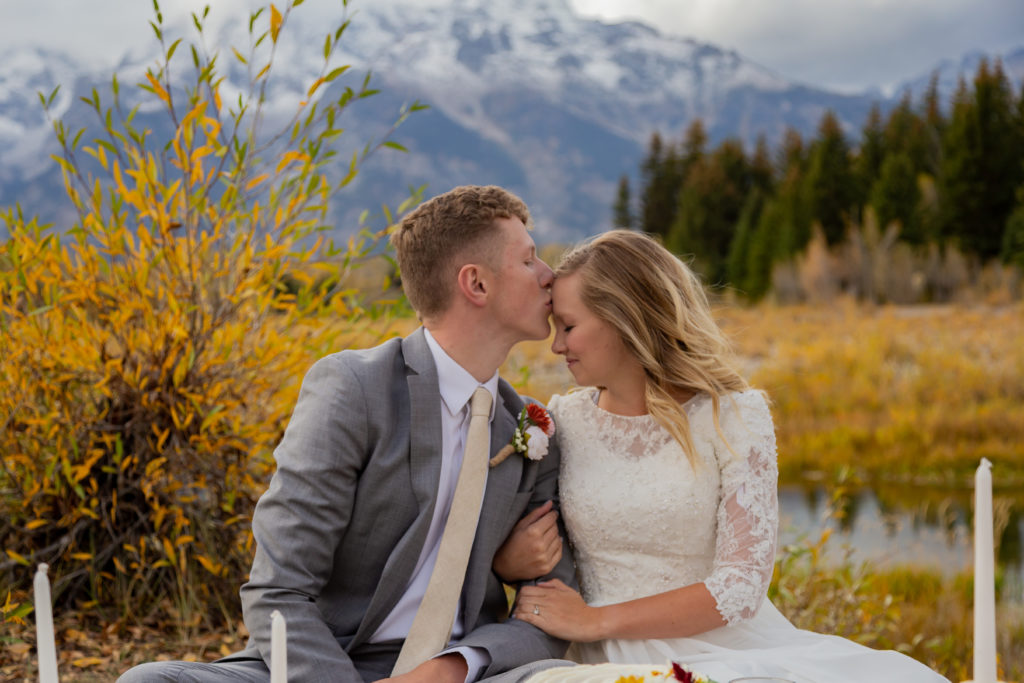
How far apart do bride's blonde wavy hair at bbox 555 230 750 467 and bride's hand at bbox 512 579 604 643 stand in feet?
1.60

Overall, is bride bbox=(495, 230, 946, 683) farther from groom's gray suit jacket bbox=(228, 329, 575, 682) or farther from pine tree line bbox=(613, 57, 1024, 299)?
pine tree line bbox=(613, 57, 1024, 299)

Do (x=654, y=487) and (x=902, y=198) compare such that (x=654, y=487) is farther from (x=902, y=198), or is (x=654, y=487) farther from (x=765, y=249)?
(x=765, y=249)

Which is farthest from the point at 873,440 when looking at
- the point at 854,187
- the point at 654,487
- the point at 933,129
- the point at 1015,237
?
the point at 933,129

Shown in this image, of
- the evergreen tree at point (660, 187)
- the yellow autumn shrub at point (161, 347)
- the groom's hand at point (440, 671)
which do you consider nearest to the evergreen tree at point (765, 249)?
the evergreen tree at point (660, 187)

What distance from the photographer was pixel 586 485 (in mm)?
2670

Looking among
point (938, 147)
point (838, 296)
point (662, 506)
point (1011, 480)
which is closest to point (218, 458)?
point (662, 506)

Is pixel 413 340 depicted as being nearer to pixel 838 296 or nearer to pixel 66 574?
pixel 66 574

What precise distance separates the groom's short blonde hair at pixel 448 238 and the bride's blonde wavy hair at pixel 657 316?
288mm

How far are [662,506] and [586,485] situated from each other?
23 centimetres

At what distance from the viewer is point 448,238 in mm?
2477

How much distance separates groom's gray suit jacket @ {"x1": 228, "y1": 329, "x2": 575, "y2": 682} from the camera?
2.18m

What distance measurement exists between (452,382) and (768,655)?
1027 millimetres

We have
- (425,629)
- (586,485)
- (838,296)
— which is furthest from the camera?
(838,296)

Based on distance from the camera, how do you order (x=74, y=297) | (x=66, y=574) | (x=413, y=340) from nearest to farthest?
(x=413, y=340) → (x=74, y=297) → (x=66, y=574)
